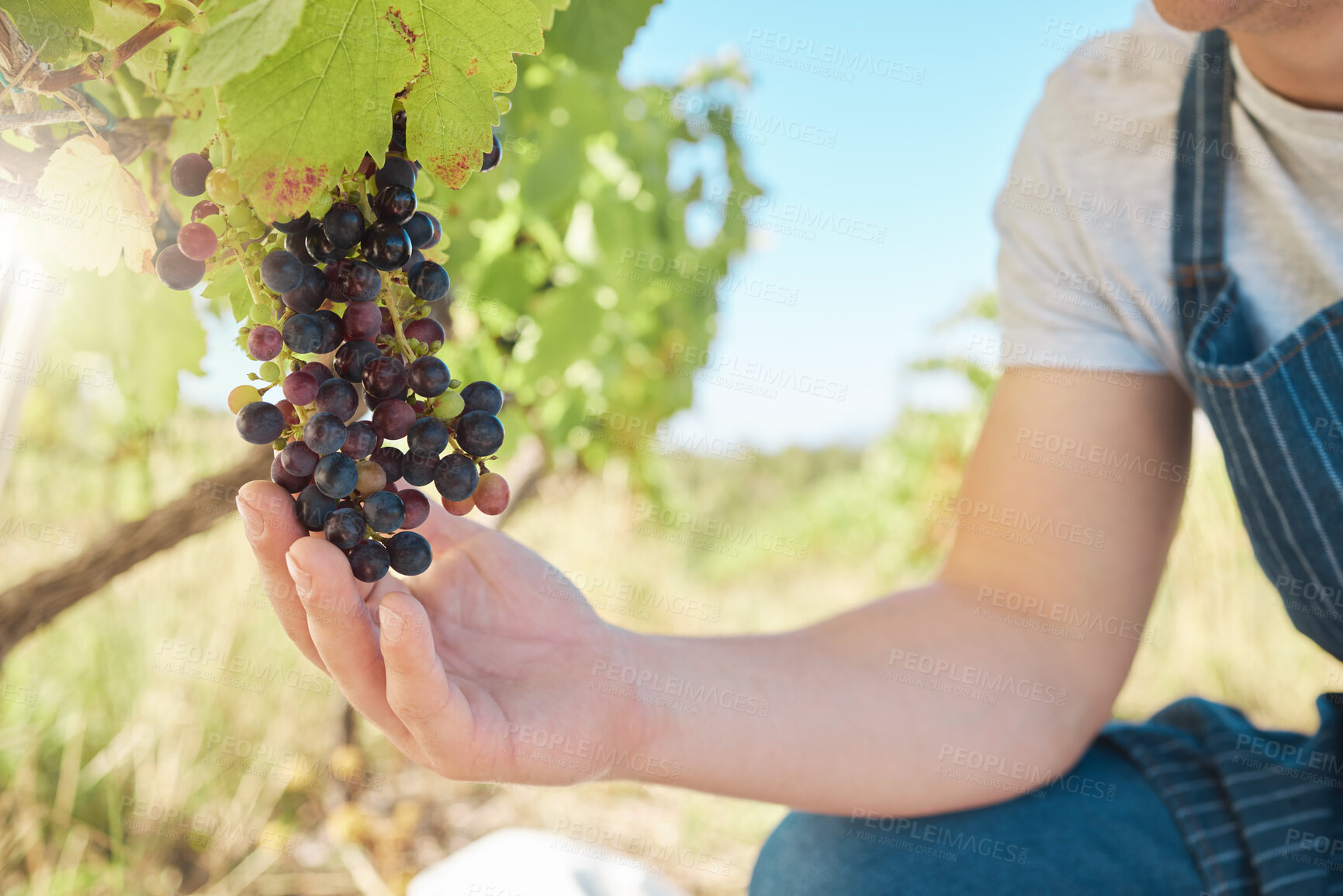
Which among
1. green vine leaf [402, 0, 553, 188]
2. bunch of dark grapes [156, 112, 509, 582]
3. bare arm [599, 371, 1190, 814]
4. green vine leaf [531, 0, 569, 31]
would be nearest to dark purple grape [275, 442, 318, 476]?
bunch of dark grapes [156, 112, 509, 582]

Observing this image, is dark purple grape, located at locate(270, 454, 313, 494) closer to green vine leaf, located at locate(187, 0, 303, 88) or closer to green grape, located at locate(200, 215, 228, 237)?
green grape, located at locate(200, 215, 228, 237)

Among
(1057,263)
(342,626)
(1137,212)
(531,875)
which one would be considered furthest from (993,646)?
(342,626)

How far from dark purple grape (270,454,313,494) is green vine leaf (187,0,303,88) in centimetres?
28

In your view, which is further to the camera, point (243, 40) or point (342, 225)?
point (342, 225)

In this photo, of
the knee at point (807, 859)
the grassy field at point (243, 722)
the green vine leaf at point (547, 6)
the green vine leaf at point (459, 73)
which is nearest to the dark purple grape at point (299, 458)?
the green vine leaf at point (459, 73)

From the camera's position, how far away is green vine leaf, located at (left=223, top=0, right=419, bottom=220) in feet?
1.75

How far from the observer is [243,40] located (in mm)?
489

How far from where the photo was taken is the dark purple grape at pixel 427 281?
A: 67 centimetres

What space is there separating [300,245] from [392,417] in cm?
14

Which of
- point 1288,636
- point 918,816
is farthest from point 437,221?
point 1288,636

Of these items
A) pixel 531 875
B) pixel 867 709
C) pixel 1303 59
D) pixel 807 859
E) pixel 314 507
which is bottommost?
pixel 531 875

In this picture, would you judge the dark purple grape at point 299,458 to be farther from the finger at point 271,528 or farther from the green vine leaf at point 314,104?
the green vine leaf at point 314,104

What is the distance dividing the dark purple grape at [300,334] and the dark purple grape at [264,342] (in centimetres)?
1

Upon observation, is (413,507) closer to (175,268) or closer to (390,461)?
(390,461)
